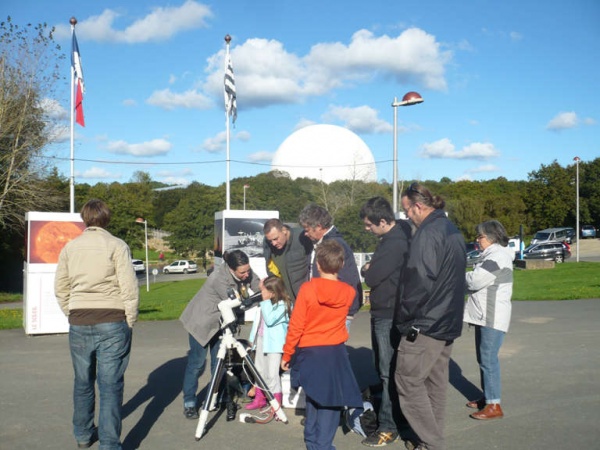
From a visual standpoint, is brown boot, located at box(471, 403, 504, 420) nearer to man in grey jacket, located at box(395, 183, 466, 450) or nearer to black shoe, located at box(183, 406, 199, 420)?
man in grey jacket, located at box(395, 183, 466, 450)

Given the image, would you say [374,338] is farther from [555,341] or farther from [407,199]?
[555,341]

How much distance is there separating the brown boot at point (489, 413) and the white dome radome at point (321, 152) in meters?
74.5

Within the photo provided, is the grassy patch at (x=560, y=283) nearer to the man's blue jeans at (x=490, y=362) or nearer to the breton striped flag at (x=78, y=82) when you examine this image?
the man's blue jeans at (x=490, y=362)

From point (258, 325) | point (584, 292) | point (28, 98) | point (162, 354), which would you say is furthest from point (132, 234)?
point (258, 325)

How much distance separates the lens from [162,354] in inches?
352

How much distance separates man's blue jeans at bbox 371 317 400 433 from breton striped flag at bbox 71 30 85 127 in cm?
1433

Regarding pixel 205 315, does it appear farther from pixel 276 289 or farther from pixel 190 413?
pixel 190 413

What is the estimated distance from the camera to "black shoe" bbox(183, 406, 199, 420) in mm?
5816

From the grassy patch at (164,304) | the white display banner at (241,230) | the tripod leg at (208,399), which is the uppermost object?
the white display banner at (241,230)

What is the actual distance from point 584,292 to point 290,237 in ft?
47.8

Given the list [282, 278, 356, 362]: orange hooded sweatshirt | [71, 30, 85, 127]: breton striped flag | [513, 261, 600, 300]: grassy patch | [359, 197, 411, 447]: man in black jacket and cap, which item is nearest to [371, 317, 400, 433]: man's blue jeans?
[359, 197, 411, 447]: man in black jacket and cap

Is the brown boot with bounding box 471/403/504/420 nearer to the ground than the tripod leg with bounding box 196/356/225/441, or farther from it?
nearer to the ground

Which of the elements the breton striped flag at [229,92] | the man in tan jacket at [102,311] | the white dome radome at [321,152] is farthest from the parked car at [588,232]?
the man in tan jacket at [102,311]

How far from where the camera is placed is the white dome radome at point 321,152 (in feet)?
272
